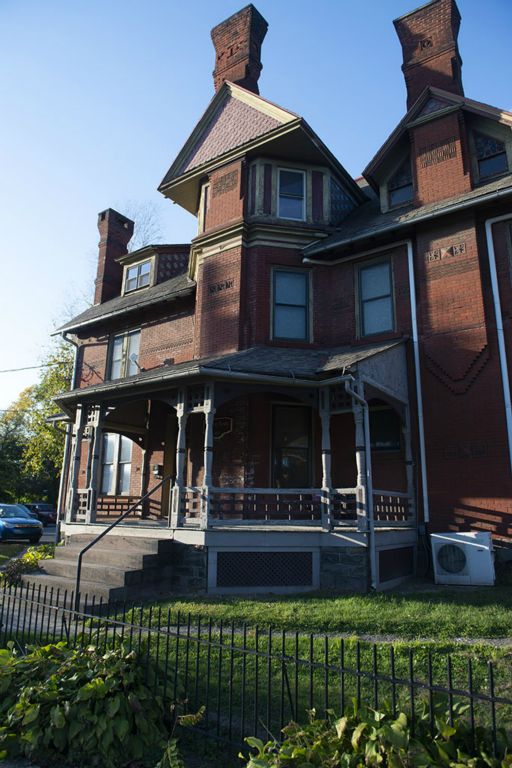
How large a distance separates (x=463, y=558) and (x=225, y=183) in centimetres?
1082

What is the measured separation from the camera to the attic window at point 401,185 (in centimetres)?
1391

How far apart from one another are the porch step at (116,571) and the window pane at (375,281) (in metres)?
7.38

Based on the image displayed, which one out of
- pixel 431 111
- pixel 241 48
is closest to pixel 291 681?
pixel 431 111

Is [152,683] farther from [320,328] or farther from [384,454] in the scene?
[320,328]

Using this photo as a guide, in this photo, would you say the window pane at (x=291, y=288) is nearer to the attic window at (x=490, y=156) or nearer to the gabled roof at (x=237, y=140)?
Result: the gabled roof at (x=237, y=140)

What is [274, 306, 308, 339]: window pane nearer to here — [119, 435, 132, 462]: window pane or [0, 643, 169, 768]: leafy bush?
[119, 435, 132, 462]: window pane

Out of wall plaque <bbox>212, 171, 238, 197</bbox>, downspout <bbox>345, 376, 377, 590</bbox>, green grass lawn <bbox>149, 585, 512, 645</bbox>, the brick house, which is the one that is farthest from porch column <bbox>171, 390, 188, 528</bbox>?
wall plaque <bbox>212, 171, 238, 197</bbox>

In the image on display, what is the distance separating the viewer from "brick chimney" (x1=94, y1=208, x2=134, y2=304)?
69.2 ft

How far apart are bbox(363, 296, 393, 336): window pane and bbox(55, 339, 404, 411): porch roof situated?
665mm

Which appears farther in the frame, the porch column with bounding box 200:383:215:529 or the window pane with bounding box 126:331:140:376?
the window pane with bounding box 126:331:140:376

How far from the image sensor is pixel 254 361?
1161 centimetres

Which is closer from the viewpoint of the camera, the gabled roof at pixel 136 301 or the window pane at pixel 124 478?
the gabled roof at pixel 136 301

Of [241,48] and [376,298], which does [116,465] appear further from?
[241,48]

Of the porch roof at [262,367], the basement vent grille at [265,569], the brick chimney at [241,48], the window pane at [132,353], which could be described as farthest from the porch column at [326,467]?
the brick chimney at [241,48]
